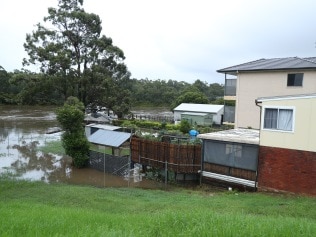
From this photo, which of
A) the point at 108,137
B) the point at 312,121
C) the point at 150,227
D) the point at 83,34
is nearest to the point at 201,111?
the point at 83,34

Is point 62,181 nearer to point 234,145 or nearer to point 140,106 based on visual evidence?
point 234,145

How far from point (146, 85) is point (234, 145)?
93490mm

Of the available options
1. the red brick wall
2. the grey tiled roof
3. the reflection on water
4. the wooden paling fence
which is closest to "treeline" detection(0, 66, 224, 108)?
the reflection on water

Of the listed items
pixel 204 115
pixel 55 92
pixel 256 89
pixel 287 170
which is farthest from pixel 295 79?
pixel 55 92

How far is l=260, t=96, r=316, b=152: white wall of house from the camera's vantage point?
15109 millimetres

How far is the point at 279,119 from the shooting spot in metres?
16.2

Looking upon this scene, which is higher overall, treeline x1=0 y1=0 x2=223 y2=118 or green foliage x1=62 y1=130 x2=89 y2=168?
treeline x1=0 y1=0 x2=223 y2=118

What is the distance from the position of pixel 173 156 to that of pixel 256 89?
12.6m

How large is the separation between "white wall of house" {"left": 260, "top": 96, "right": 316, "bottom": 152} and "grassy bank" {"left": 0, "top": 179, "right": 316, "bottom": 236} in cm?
263

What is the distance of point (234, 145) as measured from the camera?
17531mm

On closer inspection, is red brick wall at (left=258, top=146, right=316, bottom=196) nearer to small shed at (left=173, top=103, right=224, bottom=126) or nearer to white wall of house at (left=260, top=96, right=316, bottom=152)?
white wall of house at (left=260, top=96, right=316, bottom=152)

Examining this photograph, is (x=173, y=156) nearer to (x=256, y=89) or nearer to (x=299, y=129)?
(x=299, y=129)

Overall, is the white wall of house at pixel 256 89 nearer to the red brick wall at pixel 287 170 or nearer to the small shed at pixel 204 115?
the red brick wall at pixel 287 170

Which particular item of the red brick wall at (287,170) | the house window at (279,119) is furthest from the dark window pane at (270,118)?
the red brick wall at (287,170)
